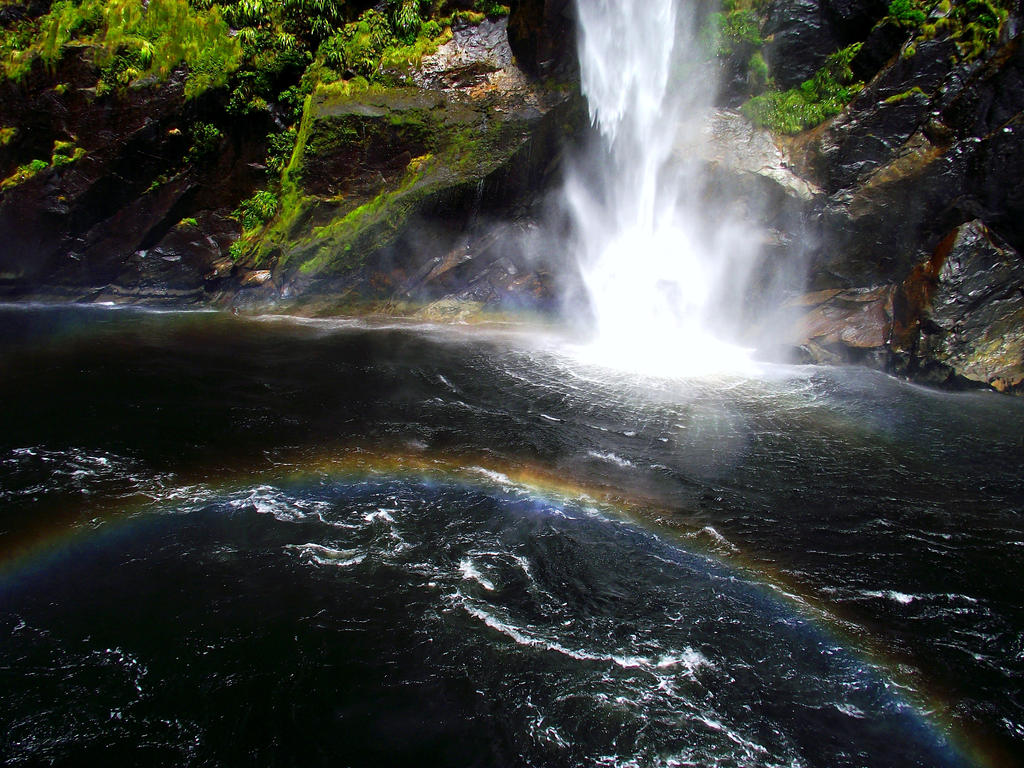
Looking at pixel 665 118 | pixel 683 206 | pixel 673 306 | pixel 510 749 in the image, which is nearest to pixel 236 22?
pixel 665 118

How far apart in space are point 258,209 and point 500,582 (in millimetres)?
20457

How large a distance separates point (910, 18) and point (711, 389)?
530 inches

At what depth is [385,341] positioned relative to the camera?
51.4 feet

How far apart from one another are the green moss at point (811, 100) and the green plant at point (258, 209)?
1782 cm

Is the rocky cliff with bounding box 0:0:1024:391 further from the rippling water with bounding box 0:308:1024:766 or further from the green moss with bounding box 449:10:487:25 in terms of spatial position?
the rippling water with bounding box 0:308:1024:766

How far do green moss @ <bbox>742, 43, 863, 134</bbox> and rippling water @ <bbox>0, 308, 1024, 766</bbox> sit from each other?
11516mm

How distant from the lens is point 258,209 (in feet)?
68.7

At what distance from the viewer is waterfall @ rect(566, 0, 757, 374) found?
17703 millimetres

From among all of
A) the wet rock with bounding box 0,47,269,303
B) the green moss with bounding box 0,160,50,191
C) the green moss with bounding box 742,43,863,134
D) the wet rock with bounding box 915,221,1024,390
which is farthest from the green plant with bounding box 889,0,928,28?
the green moss with bounding box 0,160,50,191

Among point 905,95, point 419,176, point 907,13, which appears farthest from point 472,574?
point 907,13

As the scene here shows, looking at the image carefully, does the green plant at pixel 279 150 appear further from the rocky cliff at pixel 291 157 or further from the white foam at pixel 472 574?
the white foam at pixel 472 574

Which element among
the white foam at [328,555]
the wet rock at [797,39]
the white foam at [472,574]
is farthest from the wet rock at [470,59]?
the white foam at [472,574]

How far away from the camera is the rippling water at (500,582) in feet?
12.6

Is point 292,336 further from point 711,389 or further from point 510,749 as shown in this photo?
point 510,749
